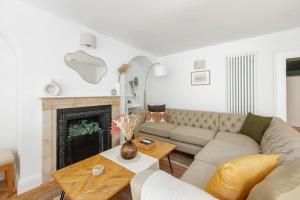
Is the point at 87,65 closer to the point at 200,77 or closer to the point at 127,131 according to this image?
the point at 127,131

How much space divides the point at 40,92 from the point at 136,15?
1.73 meters

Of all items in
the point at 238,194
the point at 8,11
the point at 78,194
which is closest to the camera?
the point at 238,194

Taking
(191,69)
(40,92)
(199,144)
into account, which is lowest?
(199,144)

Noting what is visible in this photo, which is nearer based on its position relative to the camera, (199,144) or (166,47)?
(199,144)

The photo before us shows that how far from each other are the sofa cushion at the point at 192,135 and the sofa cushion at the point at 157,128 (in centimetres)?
13

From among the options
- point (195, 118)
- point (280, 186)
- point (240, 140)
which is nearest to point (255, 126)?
point (240, 140)

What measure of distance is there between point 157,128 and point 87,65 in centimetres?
181

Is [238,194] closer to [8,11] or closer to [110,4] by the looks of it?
[110,4]

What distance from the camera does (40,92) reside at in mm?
1885

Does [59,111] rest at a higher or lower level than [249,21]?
lower

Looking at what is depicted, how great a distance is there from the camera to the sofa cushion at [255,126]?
6.92 ft

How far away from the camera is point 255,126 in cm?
223

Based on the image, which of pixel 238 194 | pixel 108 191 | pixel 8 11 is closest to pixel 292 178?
pixel 238 194

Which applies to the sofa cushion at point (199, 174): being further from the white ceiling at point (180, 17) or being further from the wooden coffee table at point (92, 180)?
the white ceiling at point (180, 17)
